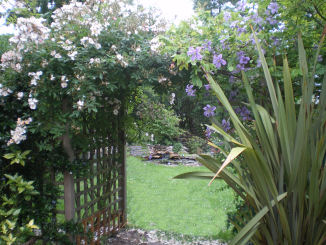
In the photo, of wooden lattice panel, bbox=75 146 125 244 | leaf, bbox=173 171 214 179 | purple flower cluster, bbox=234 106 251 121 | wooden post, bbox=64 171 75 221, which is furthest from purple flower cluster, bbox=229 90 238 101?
wooden post, bbox=64 171 75 221

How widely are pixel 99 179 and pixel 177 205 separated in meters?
2.25

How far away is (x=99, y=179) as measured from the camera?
314cm

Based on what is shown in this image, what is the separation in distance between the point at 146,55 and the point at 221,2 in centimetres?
1258

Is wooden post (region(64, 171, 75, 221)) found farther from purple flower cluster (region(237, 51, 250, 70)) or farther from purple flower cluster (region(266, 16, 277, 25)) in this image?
purple flower cluster (region(266, 16, 277, 25))

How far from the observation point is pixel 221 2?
1341 centimetres

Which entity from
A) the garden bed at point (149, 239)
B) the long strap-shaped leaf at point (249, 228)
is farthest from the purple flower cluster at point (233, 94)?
the garden bed at point (149, 239)

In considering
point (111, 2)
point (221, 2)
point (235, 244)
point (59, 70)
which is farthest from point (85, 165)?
point (221, 2)

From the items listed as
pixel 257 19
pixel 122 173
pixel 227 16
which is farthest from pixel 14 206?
pixel 257 19

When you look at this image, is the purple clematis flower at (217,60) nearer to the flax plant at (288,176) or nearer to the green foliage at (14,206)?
the flax plant at (288,176)

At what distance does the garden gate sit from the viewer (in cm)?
262

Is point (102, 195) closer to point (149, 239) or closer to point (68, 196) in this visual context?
point (68, 196)

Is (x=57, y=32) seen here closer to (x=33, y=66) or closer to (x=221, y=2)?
(x=33, y=66)

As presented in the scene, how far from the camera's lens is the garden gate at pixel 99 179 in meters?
2.62

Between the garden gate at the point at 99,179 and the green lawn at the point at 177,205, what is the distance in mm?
659
